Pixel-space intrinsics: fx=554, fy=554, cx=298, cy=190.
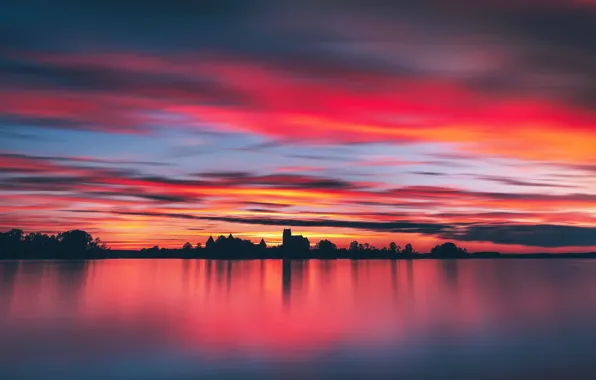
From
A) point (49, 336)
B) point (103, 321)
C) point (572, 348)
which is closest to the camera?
point (572, 348)

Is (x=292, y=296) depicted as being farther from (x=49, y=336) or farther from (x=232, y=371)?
(x=232, y=371)

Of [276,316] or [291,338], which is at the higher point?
[276,316]

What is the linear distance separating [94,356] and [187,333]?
9024mm

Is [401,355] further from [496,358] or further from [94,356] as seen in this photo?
[94,356]

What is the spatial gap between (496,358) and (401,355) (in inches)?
203

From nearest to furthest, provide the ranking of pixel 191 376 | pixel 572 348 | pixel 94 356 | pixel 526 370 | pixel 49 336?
pixel 191 376 < pixel 526 370 < pixel 94 356 < pixel 572 348 < pixel 49 336

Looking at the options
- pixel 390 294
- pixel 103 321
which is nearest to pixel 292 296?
pixel 390 294

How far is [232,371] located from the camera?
27.1 m

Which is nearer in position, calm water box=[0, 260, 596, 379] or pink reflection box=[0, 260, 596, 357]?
calm water box=[0, 260, 596, 379]

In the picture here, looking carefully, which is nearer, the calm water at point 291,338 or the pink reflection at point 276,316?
the calm water at point 291,338

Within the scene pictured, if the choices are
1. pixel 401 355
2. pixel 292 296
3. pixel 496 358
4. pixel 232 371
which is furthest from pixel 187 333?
pixel 292 296

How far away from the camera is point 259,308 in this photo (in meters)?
55.5

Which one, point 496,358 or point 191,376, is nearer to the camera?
point 191,376

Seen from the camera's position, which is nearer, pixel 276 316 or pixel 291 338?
pixel 291 338
